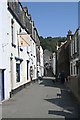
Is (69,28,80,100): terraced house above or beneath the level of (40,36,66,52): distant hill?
beneath

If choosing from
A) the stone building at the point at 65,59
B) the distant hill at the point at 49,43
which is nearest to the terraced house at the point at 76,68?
the stone building at the point at 65,59

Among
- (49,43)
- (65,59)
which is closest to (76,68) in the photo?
(65,59)

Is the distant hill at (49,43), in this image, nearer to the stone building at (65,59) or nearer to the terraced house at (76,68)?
the stone building at (65,59)

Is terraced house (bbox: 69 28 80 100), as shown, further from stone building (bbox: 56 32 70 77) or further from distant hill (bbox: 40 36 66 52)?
distant hill (bbox: 40 36 66 52)

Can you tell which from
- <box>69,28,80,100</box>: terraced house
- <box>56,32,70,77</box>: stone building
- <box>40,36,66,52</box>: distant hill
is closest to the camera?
<box>69,28,80,100</box>: terraced house

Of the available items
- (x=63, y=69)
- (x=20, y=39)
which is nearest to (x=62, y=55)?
(x=63, y=69)

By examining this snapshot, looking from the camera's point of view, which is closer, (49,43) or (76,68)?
(76,68)

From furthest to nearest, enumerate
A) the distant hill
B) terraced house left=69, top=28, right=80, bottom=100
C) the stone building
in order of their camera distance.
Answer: the distant hill
the stone building
terraced house left=69, top=28, right=80, bottom=100

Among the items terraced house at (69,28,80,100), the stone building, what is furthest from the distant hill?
terraced house at (69,28,80,100)

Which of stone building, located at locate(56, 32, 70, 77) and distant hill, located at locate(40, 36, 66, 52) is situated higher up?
distant hill, located at locate(40, 36, 66, 52)

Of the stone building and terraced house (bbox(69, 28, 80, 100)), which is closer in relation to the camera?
terraced house (bbox(69, 28, 80, 100))

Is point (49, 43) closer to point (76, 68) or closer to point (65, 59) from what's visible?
point (65, 59)

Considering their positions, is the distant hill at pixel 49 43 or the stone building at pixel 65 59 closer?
the stone building at pixel 65 59

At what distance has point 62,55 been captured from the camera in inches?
2064
